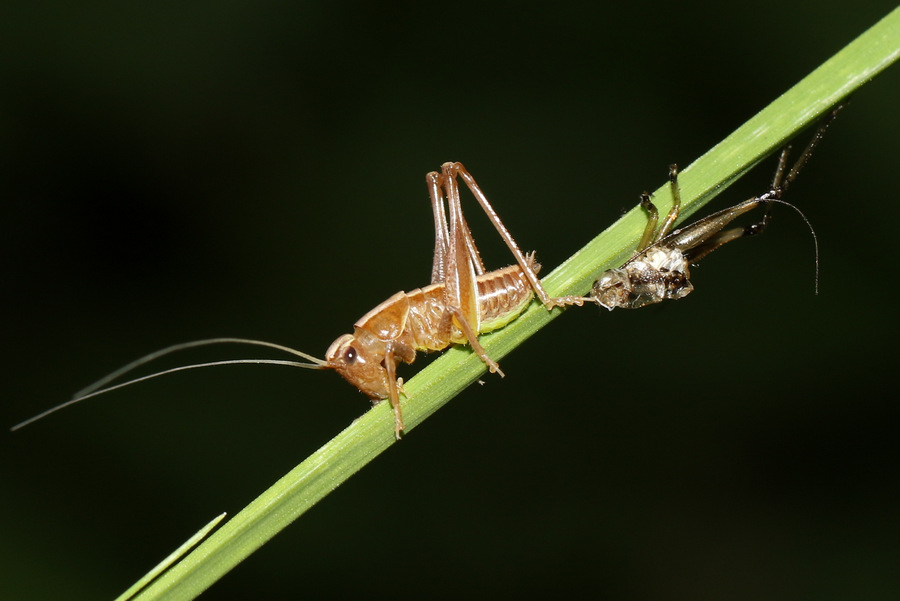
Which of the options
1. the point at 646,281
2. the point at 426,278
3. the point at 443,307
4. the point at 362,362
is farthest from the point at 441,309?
the point at 426,278

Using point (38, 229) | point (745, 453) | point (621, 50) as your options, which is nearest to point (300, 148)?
point (38, 229)

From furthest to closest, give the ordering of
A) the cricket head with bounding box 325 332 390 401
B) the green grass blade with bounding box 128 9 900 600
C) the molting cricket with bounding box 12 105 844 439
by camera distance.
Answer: the cricket head with bounding box 325 332 390 401
the molting cricket with bounding box 12 105 844 439
the green grass blade with bounding box 128 9 900 600

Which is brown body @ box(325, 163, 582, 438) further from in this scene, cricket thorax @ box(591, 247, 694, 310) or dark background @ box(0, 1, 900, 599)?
dark background @ box(0, 1, 900, 599)

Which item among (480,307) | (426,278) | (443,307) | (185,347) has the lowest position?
(480,307)

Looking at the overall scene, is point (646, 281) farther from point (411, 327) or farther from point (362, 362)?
point (362, 362)

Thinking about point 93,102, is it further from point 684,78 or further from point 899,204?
point 899,204

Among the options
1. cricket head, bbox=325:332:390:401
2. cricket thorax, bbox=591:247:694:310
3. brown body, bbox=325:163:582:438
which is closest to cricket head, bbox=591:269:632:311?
cricket thorax, bbox=591:247:694:310

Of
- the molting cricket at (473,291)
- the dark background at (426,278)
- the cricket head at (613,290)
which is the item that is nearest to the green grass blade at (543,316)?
the molting cricket at (473,291)
